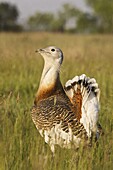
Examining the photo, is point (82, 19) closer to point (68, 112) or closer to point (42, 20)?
point (42, 20)

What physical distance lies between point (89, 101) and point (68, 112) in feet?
→ 0.57

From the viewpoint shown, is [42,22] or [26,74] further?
[42,22]

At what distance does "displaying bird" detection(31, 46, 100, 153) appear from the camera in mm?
2975

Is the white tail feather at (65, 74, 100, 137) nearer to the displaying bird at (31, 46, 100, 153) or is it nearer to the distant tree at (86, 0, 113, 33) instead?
the displaying bird at (31, 46, 100, 153)

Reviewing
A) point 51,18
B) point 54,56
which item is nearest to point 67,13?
point 51,18

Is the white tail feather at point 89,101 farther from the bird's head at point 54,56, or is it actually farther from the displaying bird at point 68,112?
the bird's head at point 54,56

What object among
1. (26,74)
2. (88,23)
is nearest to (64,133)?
(26,74)

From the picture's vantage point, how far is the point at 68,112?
3.13m

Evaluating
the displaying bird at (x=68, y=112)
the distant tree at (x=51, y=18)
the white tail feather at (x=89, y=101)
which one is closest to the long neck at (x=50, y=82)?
→ the displaying bird at (x=68, y=112)

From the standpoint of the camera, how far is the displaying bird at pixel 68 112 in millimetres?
2975

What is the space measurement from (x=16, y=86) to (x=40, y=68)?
1.10 metres

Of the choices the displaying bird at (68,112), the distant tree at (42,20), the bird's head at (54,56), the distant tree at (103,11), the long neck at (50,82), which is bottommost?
the displaying bird at (68,112)

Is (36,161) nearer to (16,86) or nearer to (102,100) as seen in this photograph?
(102,100)

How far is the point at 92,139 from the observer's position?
9.53 ft
